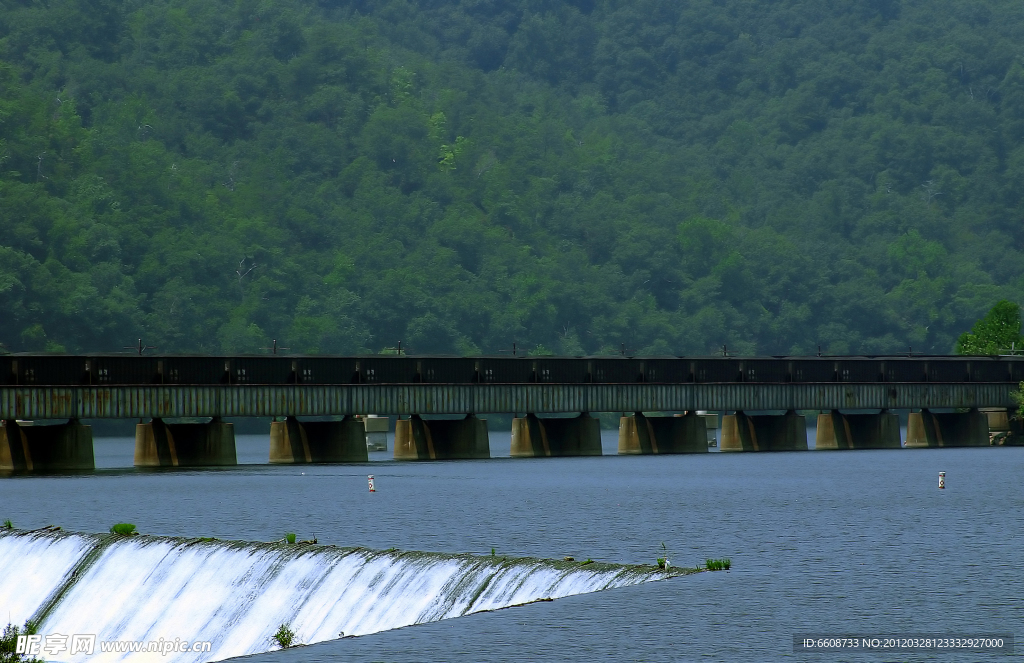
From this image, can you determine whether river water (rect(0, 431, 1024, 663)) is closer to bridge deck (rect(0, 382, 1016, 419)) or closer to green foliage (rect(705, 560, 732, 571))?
green foliage (rect(705, 560, 732, 571))

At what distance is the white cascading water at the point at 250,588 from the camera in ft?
140

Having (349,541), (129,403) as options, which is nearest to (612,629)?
(349,541)

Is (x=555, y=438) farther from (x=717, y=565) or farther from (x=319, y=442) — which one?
(x=717, y=565)

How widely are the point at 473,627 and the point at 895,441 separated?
101211 mm

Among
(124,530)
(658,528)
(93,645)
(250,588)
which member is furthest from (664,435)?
(93,645)

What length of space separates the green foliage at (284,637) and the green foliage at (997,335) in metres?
120

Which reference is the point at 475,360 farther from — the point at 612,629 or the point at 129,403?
the point at 612,629

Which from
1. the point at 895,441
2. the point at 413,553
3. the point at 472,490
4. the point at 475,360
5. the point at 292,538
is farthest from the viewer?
the point at 895,441

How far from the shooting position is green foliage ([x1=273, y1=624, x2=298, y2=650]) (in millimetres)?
41688

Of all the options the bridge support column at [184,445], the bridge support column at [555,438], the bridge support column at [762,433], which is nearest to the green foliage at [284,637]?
the bridge support column at [184,445]

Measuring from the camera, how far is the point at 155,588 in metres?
48.2

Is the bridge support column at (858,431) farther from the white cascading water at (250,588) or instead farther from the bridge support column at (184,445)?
the white cascading water at (250,588)

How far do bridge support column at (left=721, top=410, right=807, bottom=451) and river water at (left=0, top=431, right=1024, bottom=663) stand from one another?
7.89 m

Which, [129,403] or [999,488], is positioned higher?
[129,403]
